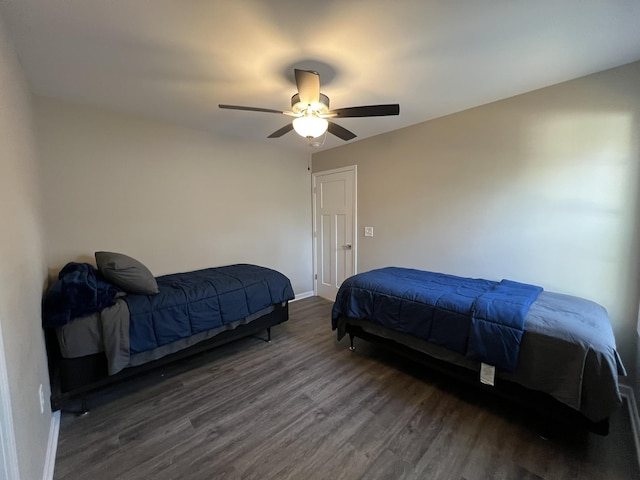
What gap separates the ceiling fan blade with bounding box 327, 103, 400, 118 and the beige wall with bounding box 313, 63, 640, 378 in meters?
1.44

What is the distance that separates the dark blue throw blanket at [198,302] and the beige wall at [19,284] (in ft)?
1.80

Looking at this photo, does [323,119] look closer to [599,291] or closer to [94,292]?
[94,292]

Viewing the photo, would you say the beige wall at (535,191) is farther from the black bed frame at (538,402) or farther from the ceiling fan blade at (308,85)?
the ceiling fan blade at (308,85)

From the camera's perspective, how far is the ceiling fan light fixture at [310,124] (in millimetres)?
1895

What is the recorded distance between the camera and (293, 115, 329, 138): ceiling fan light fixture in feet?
6.22

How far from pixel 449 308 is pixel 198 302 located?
208 centimetres

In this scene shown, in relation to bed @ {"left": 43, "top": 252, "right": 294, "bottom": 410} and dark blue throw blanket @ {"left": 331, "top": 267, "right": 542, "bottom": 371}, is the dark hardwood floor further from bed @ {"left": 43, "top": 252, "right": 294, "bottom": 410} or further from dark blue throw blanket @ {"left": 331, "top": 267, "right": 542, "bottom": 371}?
dark blue throw blanket @ {"left": 331, "top": 267, "right": 542, "bottom": 371}

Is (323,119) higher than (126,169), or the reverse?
(323,119)

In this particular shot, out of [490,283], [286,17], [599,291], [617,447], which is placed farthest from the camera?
A: [490,283]

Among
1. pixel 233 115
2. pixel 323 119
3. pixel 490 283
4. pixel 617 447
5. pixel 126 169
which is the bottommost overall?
pixel 617 447

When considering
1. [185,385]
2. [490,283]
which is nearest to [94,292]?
[185,385]

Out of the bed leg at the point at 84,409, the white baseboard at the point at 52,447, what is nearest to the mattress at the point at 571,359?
the white baseboard at the point at 52,447

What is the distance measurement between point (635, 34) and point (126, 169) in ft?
13.7

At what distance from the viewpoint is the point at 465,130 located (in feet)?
9.00
